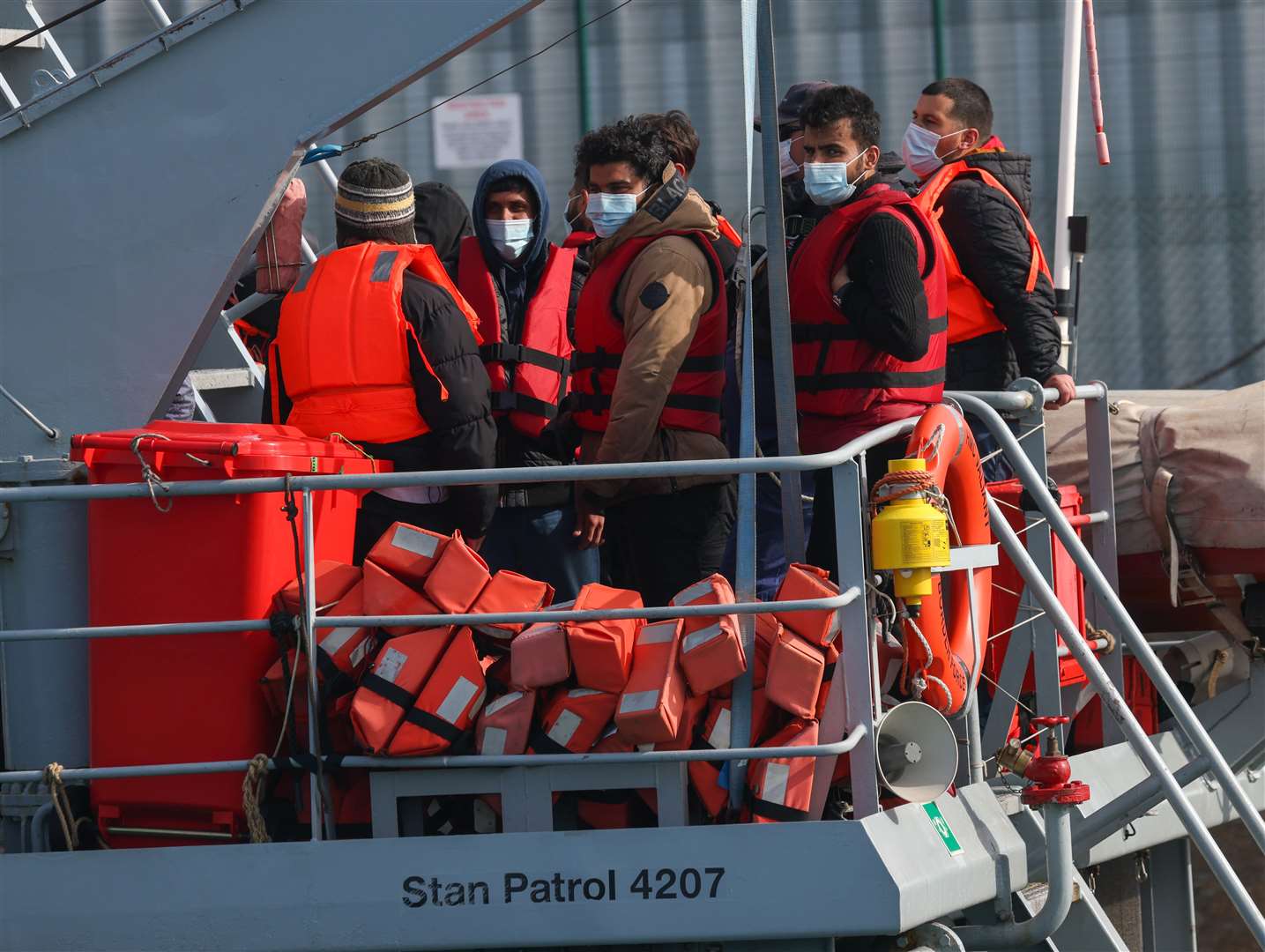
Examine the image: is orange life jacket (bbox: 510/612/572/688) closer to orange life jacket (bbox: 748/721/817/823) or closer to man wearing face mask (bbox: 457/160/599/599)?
orange life jacket (bbox: 748/721/817/823)

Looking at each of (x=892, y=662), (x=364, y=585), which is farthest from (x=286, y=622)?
(x=892, y=662)

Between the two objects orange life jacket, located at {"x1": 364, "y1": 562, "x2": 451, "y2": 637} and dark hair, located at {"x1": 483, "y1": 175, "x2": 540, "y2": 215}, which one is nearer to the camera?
orange life jacket, located at {"x1": 364, "y1": 562, "x2": 451, "y2": 637}

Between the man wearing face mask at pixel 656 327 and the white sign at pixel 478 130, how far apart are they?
16.3 feet

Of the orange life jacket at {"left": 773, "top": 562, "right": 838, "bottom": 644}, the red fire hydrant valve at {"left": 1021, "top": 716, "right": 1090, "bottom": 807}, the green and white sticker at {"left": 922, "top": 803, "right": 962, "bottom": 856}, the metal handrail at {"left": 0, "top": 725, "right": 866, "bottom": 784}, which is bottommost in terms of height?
the green and white sticker at {"left": 922, "top": 803, "right": 962, "bottom": 856}

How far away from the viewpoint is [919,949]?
3744mm

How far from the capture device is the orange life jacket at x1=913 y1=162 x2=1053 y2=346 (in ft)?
18.0

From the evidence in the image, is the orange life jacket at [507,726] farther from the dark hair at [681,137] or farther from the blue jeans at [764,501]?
the dark hair at [681,137]

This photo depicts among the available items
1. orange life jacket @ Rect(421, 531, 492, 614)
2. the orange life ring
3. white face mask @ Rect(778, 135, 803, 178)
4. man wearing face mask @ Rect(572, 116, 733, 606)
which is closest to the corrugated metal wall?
white face mask @ Rect(778, 135, 803, 178)

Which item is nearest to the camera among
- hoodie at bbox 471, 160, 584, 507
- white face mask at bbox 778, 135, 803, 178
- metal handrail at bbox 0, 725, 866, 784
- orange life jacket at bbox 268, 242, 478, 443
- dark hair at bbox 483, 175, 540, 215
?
metal handrail at bbox 0, 725, 866, 784

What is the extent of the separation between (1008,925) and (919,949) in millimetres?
444

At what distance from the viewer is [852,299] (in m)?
4.49

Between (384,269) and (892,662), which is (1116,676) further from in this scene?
(384,269)

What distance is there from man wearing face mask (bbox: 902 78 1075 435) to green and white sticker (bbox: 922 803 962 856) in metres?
1.68

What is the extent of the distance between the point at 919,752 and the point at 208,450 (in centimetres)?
184
